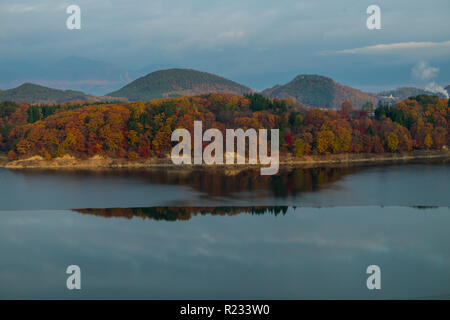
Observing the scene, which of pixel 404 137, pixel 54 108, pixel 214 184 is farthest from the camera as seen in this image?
pixel 54 108

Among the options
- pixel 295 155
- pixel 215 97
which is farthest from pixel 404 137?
pixel 215 97

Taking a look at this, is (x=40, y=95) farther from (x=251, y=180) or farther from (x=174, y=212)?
(x=174, y=212)

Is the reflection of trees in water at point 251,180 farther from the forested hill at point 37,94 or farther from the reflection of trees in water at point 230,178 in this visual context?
the forested hill at point 37,94

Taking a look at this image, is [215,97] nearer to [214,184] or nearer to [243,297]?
[214,184]

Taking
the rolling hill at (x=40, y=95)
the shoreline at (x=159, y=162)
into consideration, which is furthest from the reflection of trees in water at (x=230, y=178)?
the rolling hill at (x=40, y=95)

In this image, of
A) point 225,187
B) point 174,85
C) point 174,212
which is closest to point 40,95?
point 174,85

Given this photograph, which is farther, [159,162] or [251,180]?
[159,162]

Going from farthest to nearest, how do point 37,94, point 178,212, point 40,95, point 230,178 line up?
point 40,95
point 37,94
point 230,178
point 178,212
